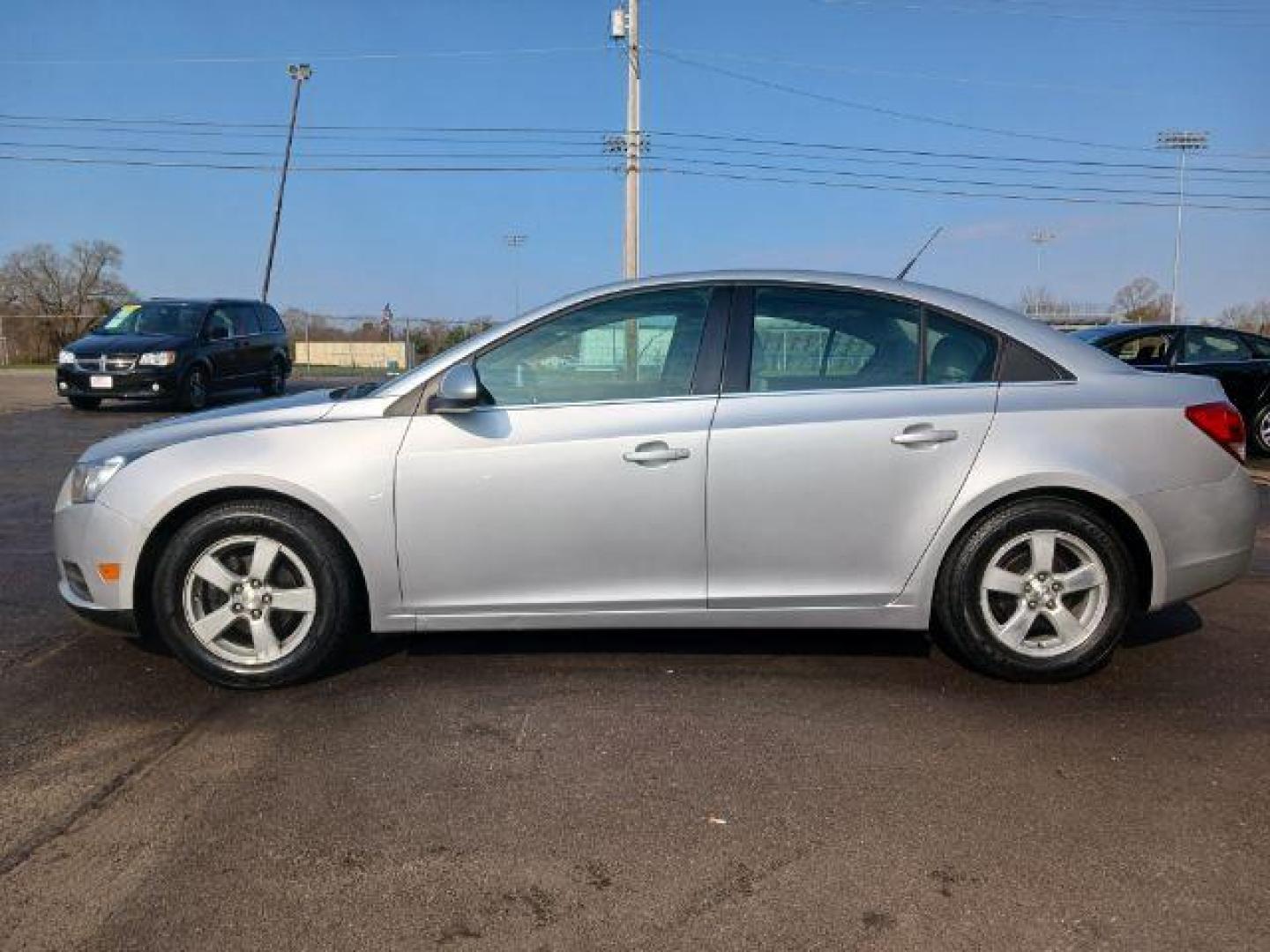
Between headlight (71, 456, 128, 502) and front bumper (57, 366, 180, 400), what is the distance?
468 inches

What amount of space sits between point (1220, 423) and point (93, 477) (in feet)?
14.3

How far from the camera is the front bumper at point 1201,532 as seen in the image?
3.77 m

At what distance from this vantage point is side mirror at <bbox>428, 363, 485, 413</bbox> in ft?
11.8

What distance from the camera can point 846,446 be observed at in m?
3.69

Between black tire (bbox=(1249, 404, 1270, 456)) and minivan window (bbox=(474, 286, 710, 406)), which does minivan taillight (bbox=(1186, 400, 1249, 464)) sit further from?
black tire (bbox=(1249, 404, 1270, 456))

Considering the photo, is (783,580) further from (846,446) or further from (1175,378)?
(1175,378)

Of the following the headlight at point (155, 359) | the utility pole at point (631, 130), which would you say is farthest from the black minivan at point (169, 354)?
the utility pole at point (631, 130)

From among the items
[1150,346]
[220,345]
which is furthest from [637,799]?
[220,345]

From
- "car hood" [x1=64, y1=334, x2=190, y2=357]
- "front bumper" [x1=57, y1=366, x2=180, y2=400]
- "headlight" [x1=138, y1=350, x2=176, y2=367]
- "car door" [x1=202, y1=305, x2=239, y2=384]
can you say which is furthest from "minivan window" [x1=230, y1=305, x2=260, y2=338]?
"front bumper" [x1=57, y1=366, x2=180, y2=400]

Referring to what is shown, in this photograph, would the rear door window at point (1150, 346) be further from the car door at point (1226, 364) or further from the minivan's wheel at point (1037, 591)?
the minivan's wheel at point (1037, 591)

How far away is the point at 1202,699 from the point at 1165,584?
439 millimetres

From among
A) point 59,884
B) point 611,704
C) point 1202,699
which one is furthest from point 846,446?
point 59,884

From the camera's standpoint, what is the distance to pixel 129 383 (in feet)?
48.3

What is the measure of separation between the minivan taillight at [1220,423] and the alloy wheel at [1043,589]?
0.66m
